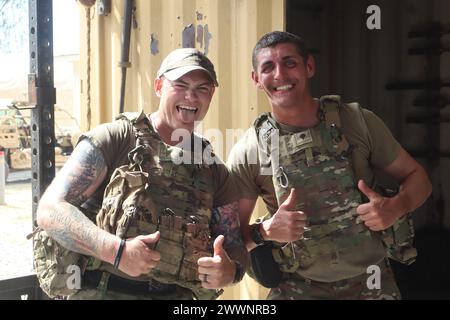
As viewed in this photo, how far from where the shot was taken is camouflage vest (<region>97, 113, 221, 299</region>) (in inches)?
58.2

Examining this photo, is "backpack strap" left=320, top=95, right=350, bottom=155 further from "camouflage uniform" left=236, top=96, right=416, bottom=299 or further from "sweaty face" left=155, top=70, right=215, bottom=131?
"sweaty face" left=155, top=70, right=215, bottom=131

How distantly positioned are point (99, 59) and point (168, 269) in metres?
2.12

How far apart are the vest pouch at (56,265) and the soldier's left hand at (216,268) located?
39cm

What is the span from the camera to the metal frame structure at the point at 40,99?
74.2 inches

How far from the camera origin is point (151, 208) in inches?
59.6

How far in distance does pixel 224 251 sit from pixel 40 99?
39.5 inches

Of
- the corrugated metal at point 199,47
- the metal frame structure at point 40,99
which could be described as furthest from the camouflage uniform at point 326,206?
the metal frame structure at point 40,99

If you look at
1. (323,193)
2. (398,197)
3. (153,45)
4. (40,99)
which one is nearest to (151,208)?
(323,193)

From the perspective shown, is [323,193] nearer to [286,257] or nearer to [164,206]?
[286,257]

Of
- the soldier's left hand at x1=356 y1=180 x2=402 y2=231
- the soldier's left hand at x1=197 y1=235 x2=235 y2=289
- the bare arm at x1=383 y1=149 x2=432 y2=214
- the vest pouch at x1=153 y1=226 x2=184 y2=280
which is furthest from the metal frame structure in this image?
the bare arm at x1=383 y1=149 x2=432 y2=214

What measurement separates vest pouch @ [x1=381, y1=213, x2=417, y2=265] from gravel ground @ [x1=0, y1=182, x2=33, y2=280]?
286 centimetres
